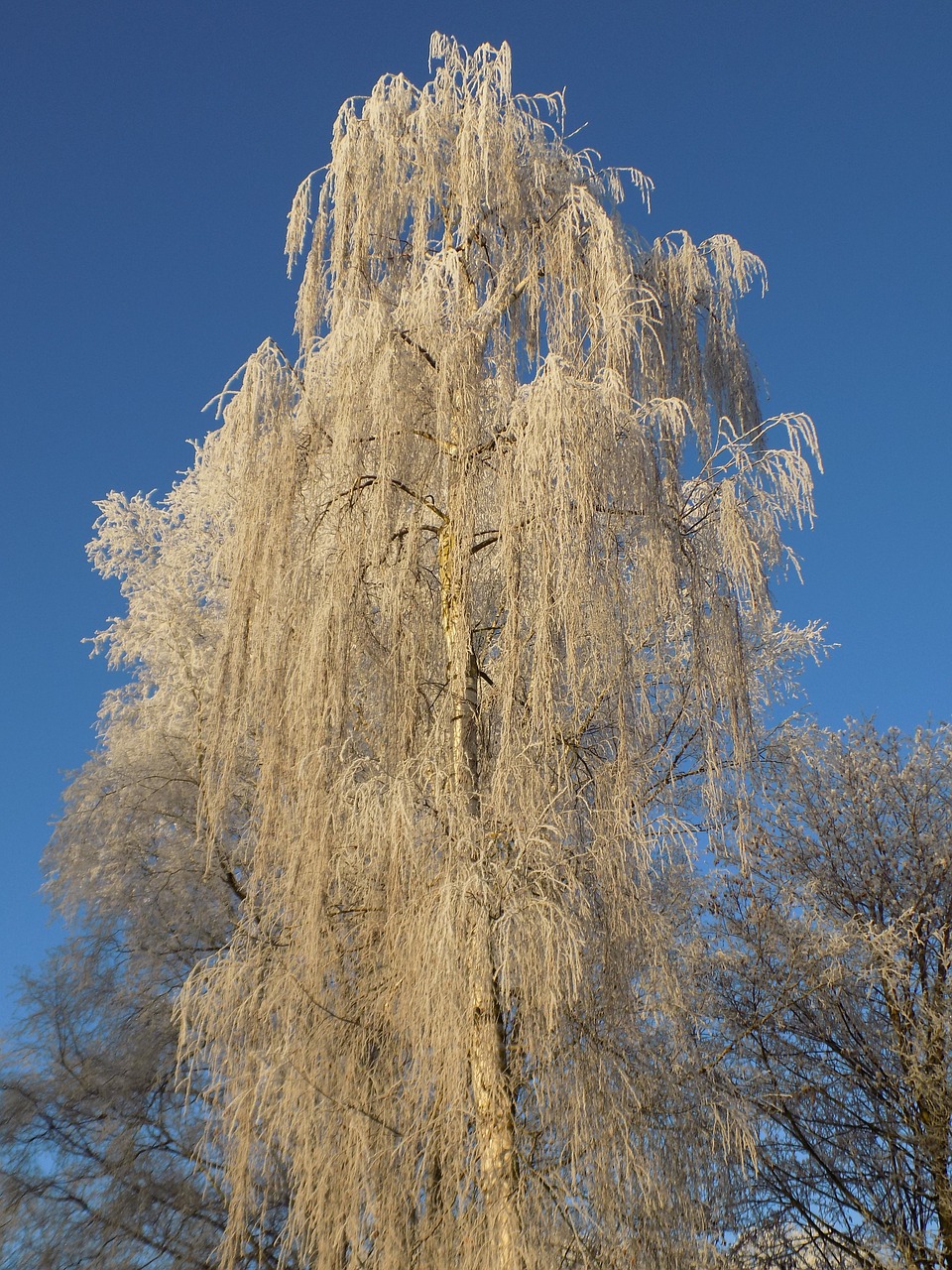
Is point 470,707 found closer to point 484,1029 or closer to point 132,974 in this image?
point 484,1029

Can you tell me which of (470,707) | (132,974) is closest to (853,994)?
(470,707)

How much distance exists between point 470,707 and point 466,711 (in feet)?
0.22

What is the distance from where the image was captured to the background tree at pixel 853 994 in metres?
7.72

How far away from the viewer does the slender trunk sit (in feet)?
15.0

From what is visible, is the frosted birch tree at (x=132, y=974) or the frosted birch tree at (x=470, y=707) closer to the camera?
the frosted birch tree at (x=470, y=707)

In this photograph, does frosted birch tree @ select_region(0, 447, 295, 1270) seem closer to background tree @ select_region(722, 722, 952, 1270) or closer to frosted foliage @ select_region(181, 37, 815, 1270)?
frosted foliage @ select_region(181, 37, 815, 1270)

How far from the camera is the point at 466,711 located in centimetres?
583

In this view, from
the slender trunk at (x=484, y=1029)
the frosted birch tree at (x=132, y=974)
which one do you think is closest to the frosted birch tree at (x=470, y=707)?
the slender trunk at (x=484, y=1029)

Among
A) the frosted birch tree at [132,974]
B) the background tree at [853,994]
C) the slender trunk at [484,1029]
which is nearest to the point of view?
the slender trunk at [484,1029]

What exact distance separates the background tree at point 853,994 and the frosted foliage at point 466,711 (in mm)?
2166

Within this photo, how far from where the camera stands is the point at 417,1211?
5.08 metres

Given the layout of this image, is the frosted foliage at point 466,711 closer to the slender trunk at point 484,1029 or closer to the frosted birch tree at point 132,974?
the slender trunk at point 484,1029

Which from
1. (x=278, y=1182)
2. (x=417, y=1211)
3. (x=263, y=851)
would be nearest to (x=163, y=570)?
(x=278, y=1182)

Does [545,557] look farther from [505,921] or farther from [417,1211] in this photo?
[417,1211]
